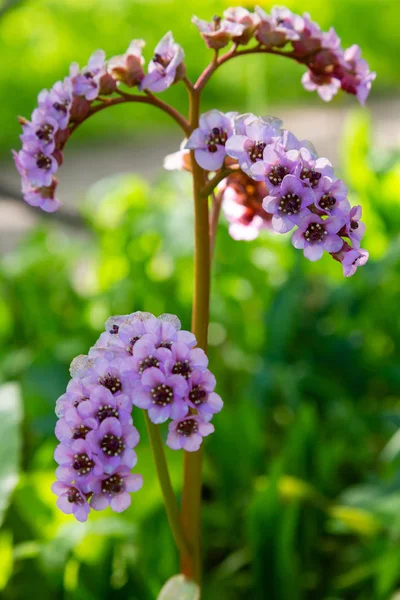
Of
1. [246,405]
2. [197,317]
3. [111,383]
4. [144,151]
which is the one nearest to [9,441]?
[246,405]

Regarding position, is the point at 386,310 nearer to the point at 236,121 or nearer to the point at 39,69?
the point at 236,121

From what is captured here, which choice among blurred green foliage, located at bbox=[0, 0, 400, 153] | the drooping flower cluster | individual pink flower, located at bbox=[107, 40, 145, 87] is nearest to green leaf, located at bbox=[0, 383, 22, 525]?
the drooping flower cluster

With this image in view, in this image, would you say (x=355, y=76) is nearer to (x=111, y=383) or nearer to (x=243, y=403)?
(x=111, y=383)

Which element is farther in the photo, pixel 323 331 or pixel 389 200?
pixel 389 200

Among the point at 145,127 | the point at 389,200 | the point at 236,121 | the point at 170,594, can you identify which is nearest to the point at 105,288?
the point at 389,200

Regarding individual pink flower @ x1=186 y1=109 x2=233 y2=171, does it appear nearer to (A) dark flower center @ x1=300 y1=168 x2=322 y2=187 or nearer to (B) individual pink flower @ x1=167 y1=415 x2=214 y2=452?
(A) dark flower center @ x1=300 y1=168 x2=322 y2=187

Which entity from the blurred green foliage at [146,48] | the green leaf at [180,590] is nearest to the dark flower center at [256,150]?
the green leaf at [180,590]
